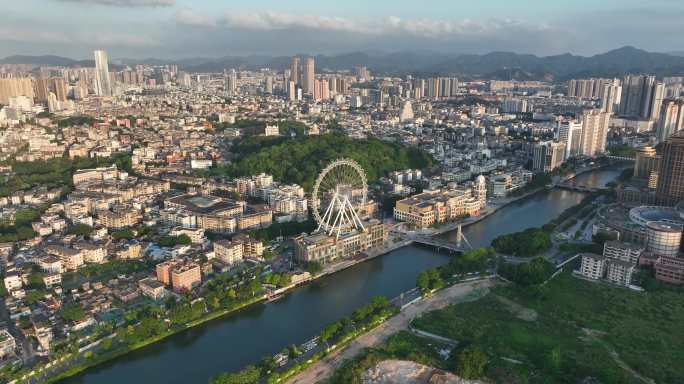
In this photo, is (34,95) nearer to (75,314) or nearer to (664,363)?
(75,314)

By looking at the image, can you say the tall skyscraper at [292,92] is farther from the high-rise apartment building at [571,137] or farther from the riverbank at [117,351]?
the riverbank at [117,351]

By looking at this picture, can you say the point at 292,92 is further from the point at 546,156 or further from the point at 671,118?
the point at 671,118

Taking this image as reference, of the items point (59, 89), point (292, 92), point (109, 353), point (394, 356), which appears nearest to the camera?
point (394, 356)

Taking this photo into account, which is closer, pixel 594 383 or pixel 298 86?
pixel 594 383

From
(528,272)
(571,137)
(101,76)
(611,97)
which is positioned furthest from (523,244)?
(101,76)

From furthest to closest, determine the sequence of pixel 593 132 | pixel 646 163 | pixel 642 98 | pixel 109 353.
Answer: pixel 642 98, pixel 593 132, pixel 646 163, pixel 109 353

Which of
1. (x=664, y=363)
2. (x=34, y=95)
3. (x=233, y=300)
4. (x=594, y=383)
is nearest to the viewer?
(x=594, y=383)

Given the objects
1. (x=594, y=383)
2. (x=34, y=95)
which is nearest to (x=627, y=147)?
(x=594, y=383)
